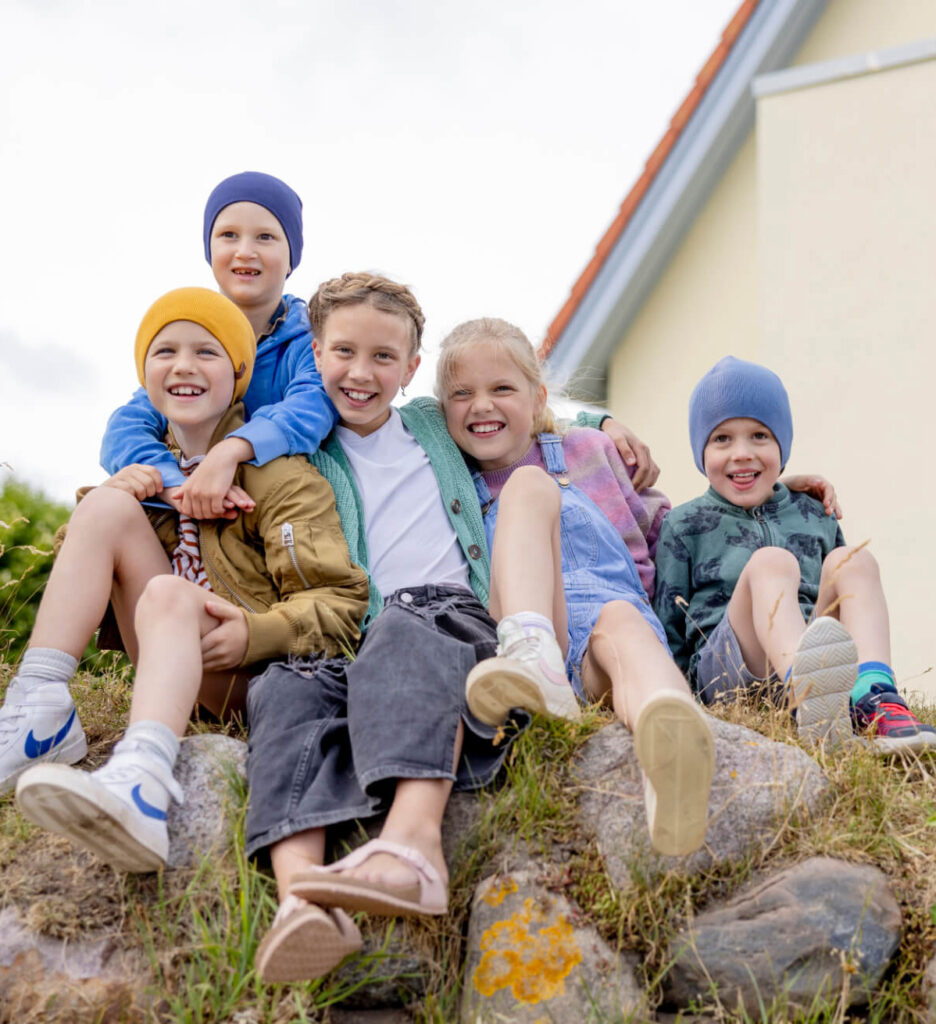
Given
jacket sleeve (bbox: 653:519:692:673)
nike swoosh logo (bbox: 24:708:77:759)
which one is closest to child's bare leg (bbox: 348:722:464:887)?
nike swoosh logo (bbox: 24:708:77:759)

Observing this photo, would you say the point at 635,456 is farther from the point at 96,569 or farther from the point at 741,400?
the point at 96,569

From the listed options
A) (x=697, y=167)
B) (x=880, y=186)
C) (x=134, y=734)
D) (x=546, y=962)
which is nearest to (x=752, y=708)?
(x=546, y=962)

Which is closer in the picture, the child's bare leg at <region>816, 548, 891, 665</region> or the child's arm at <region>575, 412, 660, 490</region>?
the child's bare leg at <region>816, 548, 891, 665</region>

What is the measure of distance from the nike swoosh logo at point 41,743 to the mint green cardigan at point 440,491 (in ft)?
2.71

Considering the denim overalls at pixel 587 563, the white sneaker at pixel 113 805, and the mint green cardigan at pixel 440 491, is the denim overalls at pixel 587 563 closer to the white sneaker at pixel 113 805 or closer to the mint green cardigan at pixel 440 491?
the mint green cardigan at pixel 440 491

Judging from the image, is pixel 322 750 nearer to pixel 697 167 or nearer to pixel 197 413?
pixel 197 413

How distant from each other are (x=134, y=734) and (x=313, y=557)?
79cm

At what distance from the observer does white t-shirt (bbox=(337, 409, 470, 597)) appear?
325 centimetres

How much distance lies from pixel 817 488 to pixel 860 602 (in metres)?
0.75

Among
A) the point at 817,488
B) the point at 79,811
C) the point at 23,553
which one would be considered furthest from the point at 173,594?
the point at 23,553

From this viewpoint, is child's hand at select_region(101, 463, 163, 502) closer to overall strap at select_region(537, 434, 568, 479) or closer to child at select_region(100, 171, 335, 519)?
child at select_region(100, 171, 335, 519)

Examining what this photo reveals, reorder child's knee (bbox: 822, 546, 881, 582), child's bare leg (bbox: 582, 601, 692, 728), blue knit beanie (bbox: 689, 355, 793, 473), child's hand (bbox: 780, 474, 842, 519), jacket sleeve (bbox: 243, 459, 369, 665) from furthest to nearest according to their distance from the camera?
1. child's hand (bbox: 780, 474, 842, 519)
2. blue knit beanie (bbox: 689, 355, 793, 473)
3. child's knee (bbox: 822, 546, 881, 582)
4. jacket sleeve (bbox: 243, 459, 369, 665)
5. child's bare leg (bbox: 582, 601, 692, 728)

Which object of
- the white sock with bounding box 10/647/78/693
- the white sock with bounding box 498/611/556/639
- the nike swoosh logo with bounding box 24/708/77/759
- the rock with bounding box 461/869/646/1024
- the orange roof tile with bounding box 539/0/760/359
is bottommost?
the rock with bounding box 461/869/646/1024

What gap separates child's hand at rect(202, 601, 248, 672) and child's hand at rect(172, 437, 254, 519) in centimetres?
39
